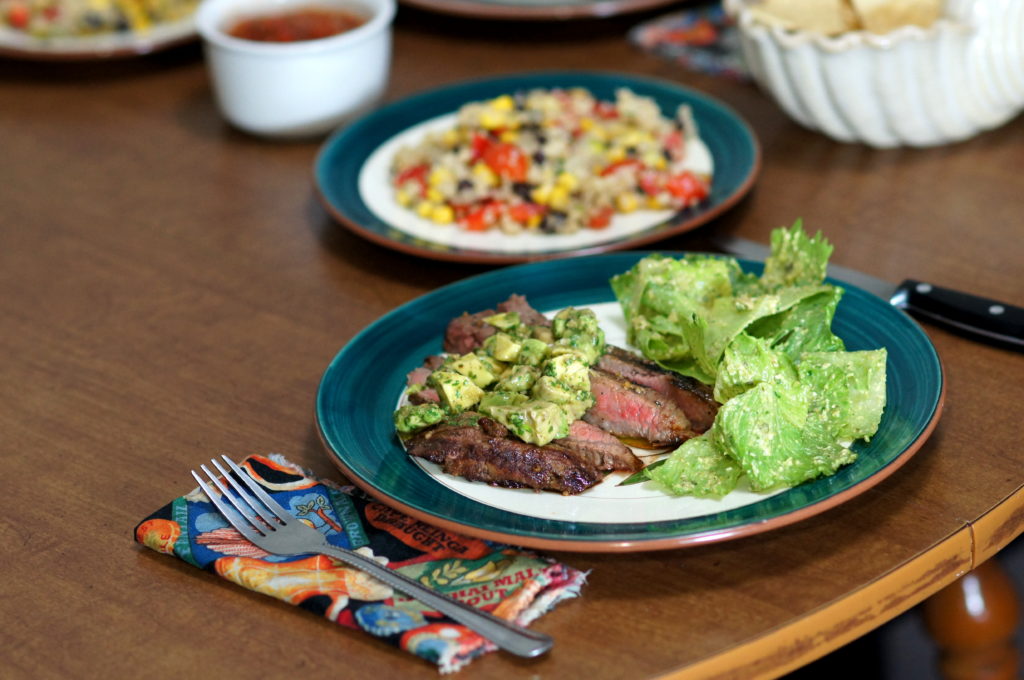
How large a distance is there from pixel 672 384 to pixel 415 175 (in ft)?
3.13

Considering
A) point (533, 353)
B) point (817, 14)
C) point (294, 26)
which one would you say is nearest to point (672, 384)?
point (533, 353)

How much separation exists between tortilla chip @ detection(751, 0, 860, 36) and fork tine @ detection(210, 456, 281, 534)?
1.63 meters

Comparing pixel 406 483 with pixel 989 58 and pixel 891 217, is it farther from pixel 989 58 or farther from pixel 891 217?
pixel 989 58

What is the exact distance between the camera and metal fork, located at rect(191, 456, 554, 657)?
1281 mm

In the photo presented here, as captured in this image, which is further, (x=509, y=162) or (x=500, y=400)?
(x=509, y=162)

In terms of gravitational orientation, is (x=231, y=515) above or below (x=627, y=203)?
below

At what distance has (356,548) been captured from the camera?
1.47 meters

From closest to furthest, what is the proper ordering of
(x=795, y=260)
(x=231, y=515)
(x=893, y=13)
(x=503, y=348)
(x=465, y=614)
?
1. (x=465, y=614)
2. (x=231, y=515)
3. (x=503, y=348)
4. (x=795, y=260)
5. (x=893, y=13)

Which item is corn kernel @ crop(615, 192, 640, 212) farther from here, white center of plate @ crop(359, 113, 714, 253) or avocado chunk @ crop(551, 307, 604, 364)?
avocado chunk @ crop(551, 307, 604, 364)

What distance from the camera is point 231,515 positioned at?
5.04ft

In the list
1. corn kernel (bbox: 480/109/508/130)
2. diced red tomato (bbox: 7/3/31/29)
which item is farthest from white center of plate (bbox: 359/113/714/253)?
diced red tomato (bbox: 7/3/31/29)

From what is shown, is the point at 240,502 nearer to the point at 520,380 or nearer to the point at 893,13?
the point at 520,380

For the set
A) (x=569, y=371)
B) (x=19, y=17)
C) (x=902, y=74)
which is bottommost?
(x=19, y=17)

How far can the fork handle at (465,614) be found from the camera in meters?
1.27
